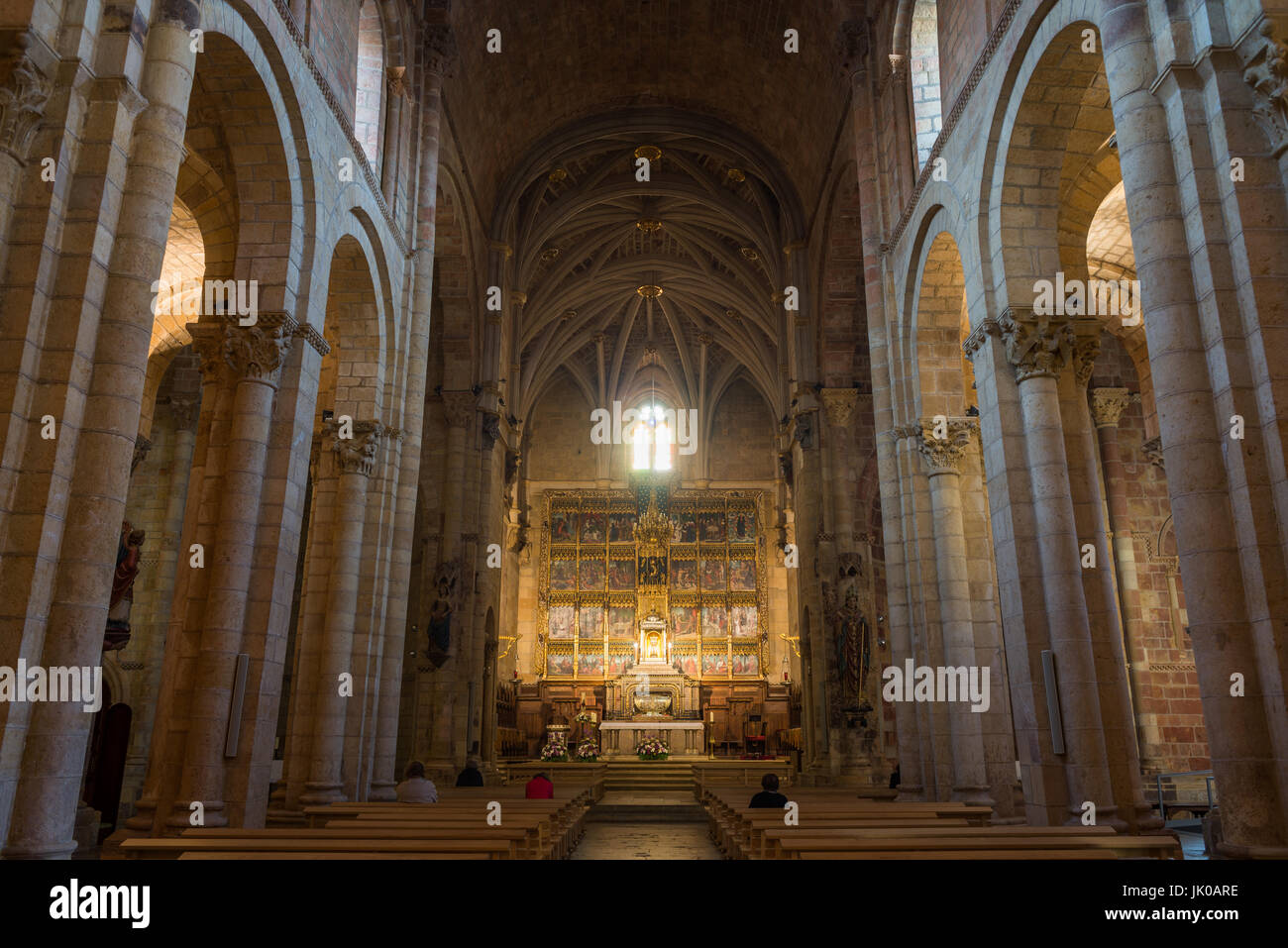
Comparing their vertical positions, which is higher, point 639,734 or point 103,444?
point 103,444

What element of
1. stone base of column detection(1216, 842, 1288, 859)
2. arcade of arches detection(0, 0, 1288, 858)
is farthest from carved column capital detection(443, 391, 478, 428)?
stone base of column detection(1216, 842, 1288, 859)

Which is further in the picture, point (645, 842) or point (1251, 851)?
point (645, 842)

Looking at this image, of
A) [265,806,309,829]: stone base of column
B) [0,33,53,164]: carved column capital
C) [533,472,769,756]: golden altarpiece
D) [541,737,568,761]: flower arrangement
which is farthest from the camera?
[533,472,769,756]: golden altarpiece

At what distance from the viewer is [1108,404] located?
62.6 feet

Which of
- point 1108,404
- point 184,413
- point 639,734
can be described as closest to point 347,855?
point 184,413

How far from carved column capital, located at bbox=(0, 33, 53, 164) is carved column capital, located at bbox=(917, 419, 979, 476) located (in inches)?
442

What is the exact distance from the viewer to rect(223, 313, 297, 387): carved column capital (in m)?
10.0

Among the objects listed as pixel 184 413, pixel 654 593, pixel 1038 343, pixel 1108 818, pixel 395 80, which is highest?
pixel 395 80

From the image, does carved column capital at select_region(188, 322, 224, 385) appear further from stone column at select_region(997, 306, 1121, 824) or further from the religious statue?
stone column at select_region(997, 306, 1121, 824)

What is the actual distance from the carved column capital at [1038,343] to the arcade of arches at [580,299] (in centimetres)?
6

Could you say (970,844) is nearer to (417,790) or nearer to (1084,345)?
(1084,345)

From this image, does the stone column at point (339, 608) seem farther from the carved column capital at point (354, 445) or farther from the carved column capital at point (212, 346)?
the carved column capital at point (212, 346)

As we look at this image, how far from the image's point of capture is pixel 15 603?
19.3 ft

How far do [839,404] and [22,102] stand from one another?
59.9 feet
